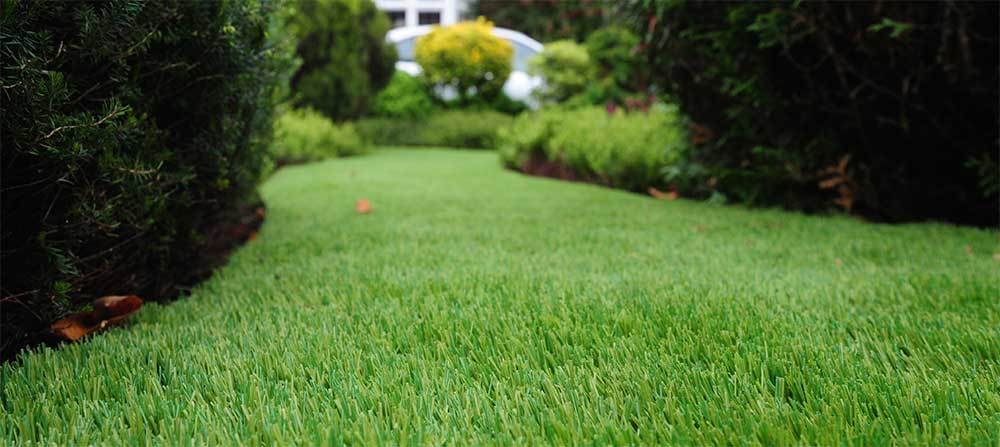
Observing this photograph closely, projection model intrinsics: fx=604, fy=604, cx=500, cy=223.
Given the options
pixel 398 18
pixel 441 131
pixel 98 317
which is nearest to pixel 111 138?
pixel 98 317

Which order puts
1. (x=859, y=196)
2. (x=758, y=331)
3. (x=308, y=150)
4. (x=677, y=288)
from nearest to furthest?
(x=758, y=331) → (x=677, y=288) → (x=859, y=196) → (x=308, y=150)

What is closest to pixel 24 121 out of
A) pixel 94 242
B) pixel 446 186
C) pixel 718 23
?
pixel 94 242

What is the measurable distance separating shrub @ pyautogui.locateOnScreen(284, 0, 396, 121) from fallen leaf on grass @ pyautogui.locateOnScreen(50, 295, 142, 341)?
11.4m

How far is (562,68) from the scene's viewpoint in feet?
66.3

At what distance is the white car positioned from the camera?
24.2 m

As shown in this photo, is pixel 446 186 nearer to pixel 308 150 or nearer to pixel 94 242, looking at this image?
pixel 94 242

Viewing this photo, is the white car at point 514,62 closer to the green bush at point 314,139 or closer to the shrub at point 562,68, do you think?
the shrub at point 562,68

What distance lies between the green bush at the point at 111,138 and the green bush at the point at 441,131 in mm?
15302

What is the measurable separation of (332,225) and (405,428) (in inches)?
113

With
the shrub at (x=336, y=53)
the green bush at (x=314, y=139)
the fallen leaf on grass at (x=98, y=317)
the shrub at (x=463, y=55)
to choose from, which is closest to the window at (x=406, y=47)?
the shrub at (x=463, y=55)

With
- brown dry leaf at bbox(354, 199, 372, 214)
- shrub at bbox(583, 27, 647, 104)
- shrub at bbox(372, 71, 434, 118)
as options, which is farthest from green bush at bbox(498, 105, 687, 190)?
shrub at bbox(372, 71, 434, 118)

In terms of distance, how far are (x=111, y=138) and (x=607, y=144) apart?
583cm

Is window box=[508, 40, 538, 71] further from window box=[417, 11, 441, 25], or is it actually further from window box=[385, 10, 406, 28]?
window box=[385, 10, 406, 28]

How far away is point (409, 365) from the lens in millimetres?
1496
